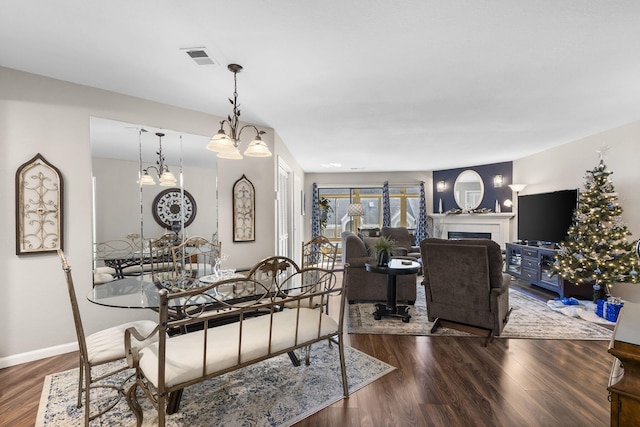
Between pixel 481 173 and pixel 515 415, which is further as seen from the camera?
pixel 481 173

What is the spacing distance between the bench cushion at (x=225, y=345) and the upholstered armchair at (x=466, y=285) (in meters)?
1.56

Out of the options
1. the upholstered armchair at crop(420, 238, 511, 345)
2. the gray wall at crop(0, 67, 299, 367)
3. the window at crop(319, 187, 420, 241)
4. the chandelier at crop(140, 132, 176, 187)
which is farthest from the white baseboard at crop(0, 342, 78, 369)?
the window at crop(319, 187, 420, 241)

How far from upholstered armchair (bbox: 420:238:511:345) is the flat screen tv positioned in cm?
253

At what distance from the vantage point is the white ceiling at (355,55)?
1.79 metres

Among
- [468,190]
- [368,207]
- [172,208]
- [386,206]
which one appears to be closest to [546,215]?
[468,190]

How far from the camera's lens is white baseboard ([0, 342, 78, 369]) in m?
2.58

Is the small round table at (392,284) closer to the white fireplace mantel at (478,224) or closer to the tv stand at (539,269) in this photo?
the tv stand at (539,269)

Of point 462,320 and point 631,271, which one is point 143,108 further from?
point 631,271

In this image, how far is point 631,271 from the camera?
3.66m

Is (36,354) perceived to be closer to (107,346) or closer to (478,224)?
(107,346)

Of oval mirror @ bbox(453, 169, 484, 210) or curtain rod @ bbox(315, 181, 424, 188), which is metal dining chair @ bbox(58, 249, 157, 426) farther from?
oval mirror @ bbox(453, 169, 484, 210)

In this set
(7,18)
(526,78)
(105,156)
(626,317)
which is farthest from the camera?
(105,156)

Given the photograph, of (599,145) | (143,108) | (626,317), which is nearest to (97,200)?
(143,108)

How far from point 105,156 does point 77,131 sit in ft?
1.03
